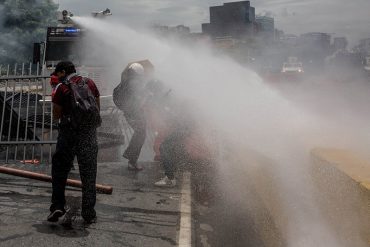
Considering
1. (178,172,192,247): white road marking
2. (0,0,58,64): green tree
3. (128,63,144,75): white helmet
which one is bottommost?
(178,172,192,247): white road marking

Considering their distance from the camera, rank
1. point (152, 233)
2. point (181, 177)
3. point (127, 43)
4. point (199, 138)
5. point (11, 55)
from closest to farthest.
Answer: point (152, 233) < point (181, 177) < point (199, 138) < point (127, 43) < point (11, 55)

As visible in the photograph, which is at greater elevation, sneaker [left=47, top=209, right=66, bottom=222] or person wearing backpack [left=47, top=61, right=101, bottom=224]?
person wearing backpack [left=47, top=61, right=101, bottom=224]

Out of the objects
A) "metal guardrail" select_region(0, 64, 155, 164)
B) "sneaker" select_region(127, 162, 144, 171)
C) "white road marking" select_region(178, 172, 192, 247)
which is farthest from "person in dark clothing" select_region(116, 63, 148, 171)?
"metal guardrail" select_region(0, 64, 155, 164)

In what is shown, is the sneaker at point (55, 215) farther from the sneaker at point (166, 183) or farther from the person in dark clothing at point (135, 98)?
the person in dark clothing at point (135, 98)

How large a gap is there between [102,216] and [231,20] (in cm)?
6156

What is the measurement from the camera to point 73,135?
12.3 ft

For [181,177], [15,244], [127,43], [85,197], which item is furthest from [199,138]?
[127,43]

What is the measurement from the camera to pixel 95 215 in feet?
12.8

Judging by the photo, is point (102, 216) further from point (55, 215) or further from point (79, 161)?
point (79, 161)

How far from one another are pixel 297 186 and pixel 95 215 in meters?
2.15

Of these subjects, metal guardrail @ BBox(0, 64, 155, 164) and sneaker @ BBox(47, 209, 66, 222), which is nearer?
sneaker @ BBox(47, 209, 66, 222)

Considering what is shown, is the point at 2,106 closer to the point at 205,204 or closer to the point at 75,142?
the point at 75,142

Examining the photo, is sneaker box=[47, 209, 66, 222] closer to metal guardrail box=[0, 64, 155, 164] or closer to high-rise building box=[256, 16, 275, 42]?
metal guardrail box=[0, 64, 155, 164]

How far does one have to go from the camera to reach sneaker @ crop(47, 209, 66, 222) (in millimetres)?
3701
